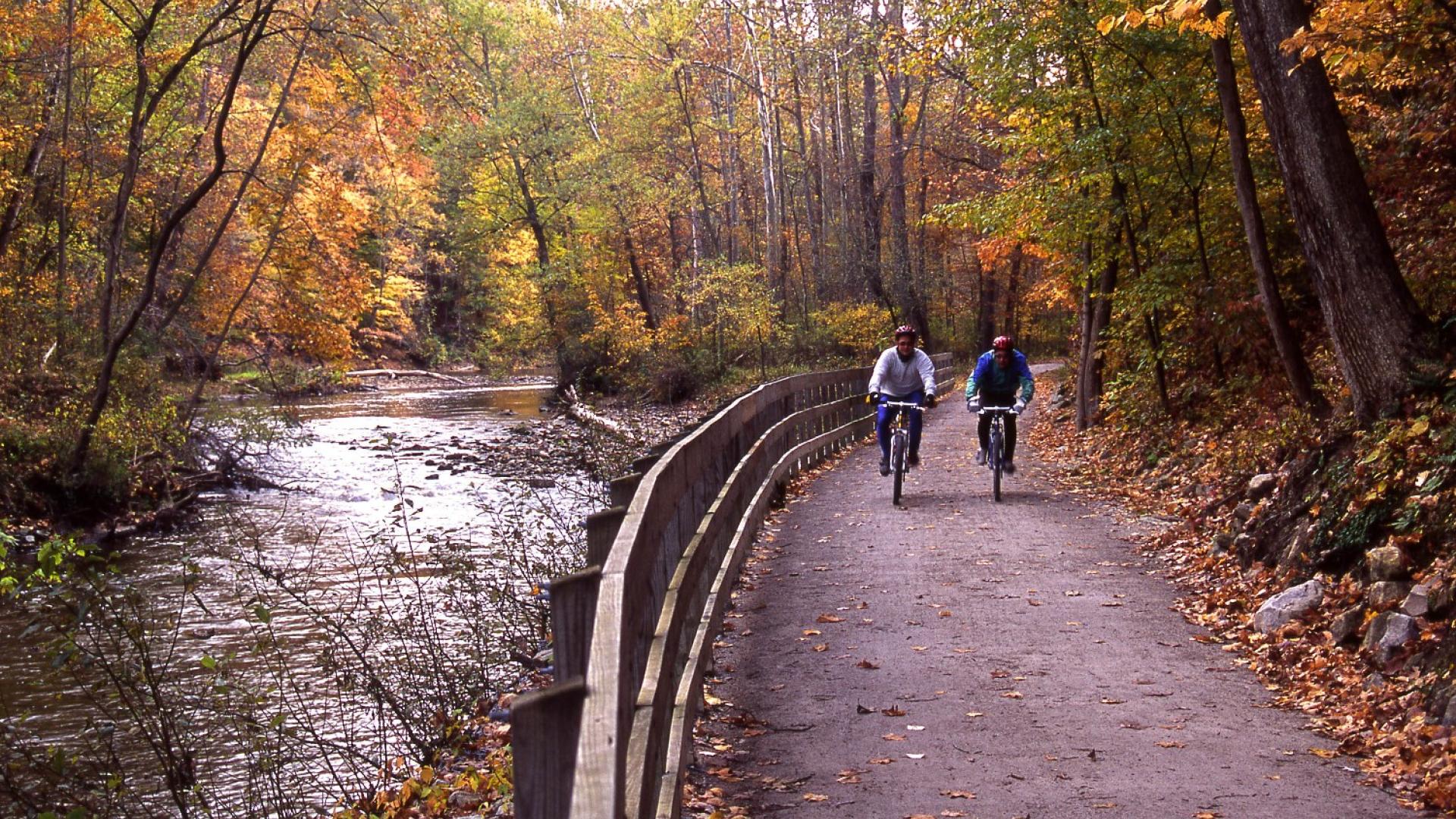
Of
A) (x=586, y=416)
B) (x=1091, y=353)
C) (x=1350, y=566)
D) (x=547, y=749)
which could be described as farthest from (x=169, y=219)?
(x=547, y=749)

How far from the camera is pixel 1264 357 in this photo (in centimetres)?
1540

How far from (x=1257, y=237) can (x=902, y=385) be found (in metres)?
4.26

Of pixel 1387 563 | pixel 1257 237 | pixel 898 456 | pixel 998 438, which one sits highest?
pixel 1257 237

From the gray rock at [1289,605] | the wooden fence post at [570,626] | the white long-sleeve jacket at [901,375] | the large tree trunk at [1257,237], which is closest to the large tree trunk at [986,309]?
the white long-sleeve jacket at [901,375]

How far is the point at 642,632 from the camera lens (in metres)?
4.76

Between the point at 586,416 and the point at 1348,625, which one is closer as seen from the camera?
the point at 1348,625

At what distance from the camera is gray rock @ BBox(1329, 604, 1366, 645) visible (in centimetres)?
743

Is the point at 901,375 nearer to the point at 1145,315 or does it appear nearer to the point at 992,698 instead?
the point at 1145,315

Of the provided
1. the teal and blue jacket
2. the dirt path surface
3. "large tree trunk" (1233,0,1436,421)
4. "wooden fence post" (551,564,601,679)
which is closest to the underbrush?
the dirt path surface

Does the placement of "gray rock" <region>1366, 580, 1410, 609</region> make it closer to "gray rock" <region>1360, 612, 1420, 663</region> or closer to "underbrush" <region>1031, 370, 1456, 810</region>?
"underbrush" <region>1031, 370, 1456, 810</region>

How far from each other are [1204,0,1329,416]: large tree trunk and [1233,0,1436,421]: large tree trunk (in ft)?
7.12

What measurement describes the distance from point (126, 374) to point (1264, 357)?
16531 millimetres

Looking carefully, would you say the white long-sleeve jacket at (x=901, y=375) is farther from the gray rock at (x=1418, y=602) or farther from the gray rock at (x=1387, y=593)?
the gray rock at (x=1418, y=602)

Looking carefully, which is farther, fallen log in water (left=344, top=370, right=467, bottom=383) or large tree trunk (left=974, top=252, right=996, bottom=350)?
fallen log in water (left=344, top=370, right=467, bottom=383)
